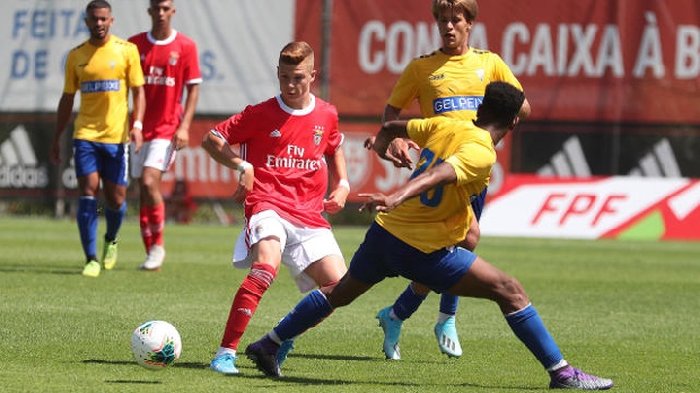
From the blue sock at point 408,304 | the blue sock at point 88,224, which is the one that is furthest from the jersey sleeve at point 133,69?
the blue sock at point 408,304

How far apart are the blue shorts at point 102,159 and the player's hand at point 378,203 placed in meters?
7.54

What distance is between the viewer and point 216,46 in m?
24.4

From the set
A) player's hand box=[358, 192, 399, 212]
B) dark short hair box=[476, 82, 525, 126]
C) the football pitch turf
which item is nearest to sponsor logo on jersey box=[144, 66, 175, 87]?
the football pitch turf

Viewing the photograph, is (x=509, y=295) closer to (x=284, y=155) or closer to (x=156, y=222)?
(x=284, y=155)

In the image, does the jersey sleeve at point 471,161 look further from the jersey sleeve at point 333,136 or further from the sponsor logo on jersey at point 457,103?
the sponsor logo on jersey at point 457,103

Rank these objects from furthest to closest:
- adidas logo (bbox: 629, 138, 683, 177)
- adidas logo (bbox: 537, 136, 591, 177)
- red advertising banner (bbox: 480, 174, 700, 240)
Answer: adidas logo (bbox: 537, 136, 591, 177)
adidas logo (bbox: 629, 138, 683, 177)
red advertising banner (bbox: 480, 174, 700, 240)

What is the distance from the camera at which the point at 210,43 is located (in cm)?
2441

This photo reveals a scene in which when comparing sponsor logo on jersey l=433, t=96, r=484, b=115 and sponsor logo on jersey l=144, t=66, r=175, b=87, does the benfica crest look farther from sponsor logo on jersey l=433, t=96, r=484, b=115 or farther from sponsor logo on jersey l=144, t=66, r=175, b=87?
sponsor logo on jersey l=144, t=66, r=175, b=87

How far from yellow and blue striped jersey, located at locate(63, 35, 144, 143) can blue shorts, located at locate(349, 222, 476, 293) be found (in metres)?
6.76

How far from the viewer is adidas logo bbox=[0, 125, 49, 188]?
24469 millimetres

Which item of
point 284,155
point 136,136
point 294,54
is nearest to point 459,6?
point 294,54

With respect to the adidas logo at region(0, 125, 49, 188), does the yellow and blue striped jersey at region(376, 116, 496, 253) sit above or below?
above

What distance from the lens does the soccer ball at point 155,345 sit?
7.52 metres

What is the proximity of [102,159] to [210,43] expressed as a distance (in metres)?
10.8
